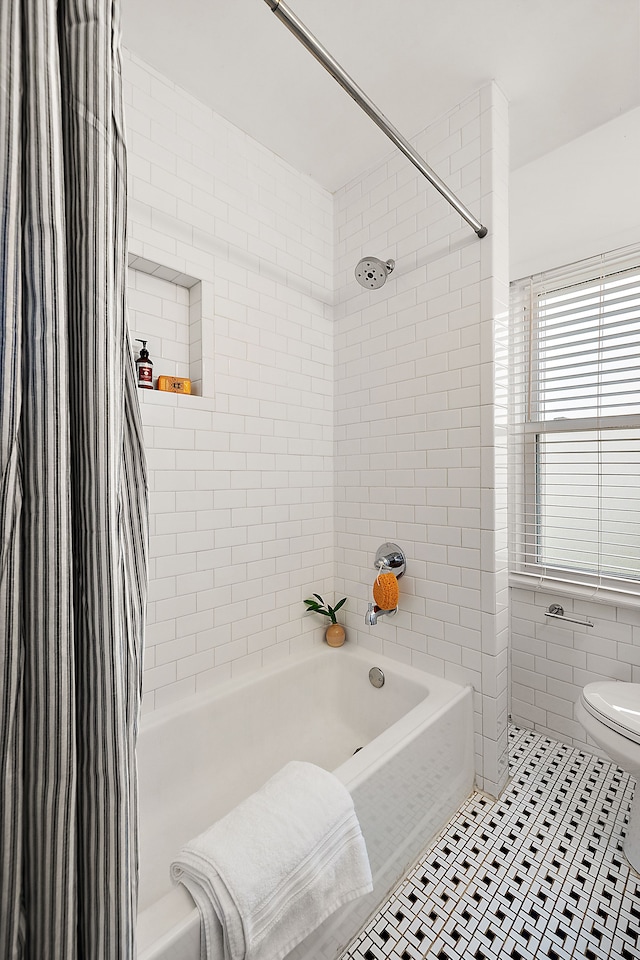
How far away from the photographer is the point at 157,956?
80 centimetres

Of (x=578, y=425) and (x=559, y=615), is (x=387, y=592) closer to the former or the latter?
(x=559, y=615)

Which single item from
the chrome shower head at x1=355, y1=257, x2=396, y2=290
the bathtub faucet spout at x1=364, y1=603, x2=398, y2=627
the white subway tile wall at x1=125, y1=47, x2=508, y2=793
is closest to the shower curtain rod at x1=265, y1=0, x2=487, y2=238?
the chrome shower head at x1=355, y1=257, x2=396, y2=290

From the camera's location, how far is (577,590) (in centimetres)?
194

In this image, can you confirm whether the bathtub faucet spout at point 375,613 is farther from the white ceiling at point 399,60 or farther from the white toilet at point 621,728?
the white ceiling at point 399,60

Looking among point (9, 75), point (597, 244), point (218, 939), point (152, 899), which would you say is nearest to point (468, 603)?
point (218, 939)

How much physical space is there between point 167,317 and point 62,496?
1538 mm

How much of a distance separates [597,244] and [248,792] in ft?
8.74

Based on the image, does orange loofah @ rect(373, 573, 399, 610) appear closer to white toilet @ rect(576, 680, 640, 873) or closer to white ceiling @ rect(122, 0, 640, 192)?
white toilet @ rect(576, 680, 640, 873)

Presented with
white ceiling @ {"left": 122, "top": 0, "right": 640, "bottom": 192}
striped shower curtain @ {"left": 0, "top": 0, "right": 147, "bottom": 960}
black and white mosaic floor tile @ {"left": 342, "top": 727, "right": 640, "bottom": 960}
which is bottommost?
black and white mosaic floor tile @ {"left": 342, "top": 727, "right": 640, "bottom": 960}

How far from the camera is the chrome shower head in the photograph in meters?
1.74

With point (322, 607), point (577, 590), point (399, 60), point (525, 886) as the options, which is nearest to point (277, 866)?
point (525, 886)

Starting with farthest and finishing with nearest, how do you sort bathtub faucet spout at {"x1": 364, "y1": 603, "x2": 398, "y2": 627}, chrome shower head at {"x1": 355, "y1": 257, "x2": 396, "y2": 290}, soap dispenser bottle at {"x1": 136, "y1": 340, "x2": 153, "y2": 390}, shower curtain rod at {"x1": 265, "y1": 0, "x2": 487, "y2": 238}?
bathtub faucet spout at {"x1": 364, "y1": 603, "x2": 398, "y2": 627} < chrome shower head at {"x1": 355, "y1": 257, "x2": 396, "y2": 290} < soap dispenser bottle at {"x1": 136, "y1": 340, "x2": 153, "y2": 390} < shower curtain rod at {"x1": 265, "y1": 0, "x2": 487, "y2": 238}

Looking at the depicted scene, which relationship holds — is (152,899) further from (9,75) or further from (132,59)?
(132,59)

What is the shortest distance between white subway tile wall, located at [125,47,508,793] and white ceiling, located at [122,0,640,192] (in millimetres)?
108
